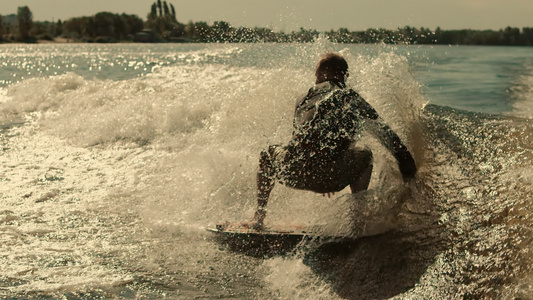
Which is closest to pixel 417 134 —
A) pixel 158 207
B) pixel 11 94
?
pixel 158 207

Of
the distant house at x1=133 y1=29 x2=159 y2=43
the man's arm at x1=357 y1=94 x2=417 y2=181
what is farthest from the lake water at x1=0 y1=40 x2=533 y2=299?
the distant house at x1=133 y1=29 x2=159 y2=43

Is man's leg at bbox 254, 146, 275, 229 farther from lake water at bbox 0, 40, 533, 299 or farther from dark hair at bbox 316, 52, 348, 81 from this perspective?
dark hair at bbox 316, 52, 348, 81

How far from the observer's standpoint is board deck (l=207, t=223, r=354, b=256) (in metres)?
4.89

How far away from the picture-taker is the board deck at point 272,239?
489 centimetres

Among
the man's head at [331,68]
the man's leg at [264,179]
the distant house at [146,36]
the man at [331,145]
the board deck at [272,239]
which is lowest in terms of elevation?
the board deck at [272,239]

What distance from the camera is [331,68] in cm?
510

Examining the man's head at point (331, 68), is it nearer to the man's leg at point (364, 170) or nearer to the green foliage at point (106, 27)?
the man's leg at point (364, 170)

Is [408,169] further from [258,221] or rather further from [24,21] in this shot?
[24,21]

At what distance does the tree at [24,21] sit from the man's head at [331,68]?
433 ft

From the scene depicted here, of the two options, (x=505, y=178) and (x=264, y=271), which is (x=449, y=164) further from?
(x=264, y=271)

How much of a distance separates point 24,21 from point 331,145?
442ft

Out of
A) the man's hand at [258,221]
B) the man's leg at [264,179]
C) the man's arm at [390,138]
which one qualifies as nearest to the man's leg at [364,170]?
the man's arm at [390,138]

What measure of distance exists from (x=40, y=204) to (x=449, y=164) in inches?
188

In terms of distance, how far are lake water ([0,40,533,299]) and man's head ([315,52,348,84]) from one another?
113 cm
